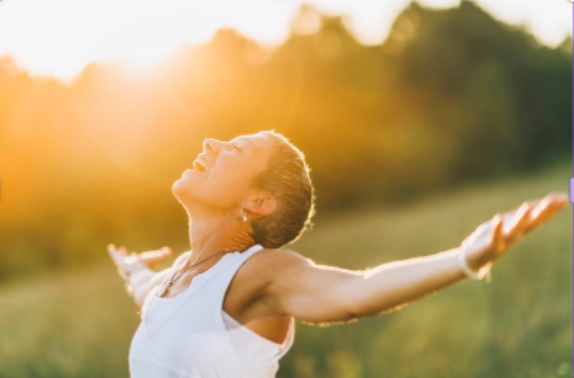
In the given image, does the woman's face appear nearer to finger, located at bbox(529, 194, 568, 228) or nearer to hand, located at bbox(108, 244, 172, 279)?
hand, located at bbox(108, 244, 172, 279)

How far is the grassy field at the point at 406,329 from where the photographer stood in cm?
734

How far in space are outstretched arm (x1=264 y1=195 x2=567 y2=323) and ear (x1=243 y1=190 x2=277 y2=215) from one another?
0.27 meters

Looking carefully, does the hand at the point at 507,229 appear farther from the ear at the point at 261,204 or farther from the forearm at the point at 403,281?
the ear at the point at 261,204

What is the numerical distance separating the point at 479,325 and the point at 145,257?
5419mm

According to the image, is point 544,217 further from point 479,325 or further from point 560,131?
point 560,131

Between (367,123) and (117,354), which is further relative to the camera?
(367,123)

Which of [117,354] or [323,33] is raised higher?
[323,33]

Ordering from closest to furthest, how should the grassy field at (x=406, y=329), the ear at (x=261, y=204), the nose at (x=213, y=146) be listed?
1. the ear at (x=261, y=204)
2. the nose at (x=213, y=146)
3. the grassy field at (x=406, y=329)

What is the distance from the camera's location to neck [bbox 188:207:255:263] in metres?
2.46

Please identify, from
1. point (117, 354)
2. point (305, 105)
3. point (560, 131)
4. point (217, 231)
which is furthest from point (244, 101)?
point (217, 231)

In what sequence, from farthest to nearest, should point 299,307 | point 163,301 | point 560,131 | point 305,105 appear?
point 560,131 < point 305,105 < point 163,301 < point 299,307

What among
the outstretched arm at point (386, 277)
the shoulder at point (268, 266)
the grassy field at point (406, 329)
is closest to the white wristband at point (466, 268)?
the outstretched arm at point (386, 277)

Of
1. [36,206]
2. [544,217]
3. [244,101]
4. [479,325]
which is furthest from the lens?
[244,101]

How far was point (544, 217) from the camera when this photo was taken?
1.60 metres
